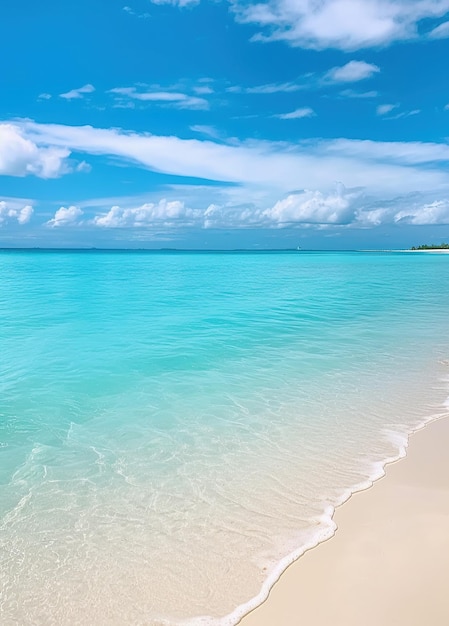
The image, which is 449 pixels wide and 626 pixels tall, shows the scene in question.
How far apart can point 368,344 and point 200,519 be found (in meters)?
9.95

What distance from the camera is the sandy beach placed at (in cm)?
340

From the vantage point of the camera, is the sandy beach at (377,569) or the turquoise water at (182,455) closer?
the sandy beach at (377,569)

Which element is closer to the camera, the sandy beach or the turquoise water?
the sandy beach

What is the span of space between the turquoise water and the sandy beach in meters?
0.21

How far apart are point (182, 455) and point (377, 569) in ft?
10.1

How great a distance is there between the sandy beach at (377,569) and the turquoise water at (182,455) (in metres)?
0.21

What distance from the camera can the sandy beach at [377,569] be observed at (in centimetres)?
340

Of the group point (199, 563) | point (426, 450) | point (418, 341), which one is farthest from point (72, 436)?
point (418, 341)

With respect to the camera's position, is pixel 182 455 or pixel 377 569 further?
pixel 182 455

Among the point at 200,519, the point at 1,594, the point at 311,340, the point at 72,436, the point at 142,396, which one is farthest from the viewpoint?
the point at 311,340

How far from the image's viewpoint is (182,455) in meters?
6.19

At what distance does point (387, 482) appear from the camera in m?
5.47

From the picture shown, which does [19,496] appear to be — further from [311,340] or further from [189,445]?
[311,340]

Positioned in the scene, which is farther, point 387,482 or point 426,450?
point 426,450
